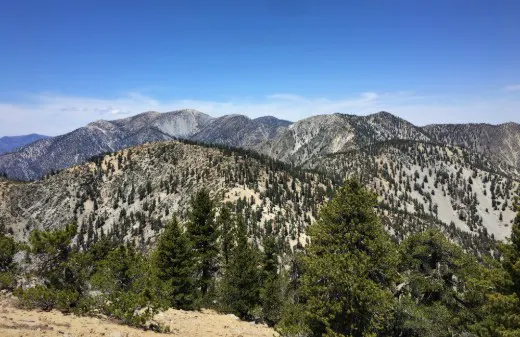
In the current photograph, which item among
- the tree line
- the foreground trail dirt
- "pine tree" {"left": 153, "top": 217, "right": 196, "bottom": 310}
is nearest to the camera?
the foreground trail dirt

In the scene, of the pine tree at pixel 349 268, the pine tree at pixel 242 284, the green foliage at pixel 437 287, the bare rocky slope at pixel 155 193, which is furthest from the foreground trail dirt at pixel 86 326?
the bare rocky slope at pixel 155 193

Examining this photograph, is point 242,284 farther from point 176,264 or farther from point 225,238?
point 225,238

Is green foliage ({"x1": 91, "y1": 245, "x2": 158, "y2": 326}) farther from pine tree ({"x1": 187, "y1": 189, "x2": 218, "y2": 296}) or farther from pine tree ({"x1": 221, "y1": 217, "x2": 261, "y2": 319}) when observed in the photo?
pine tree ({"x1": 221, "y1": 217, "x2": 261, "y2": 319})

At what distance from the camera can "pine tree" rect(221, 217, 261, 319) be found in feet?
120

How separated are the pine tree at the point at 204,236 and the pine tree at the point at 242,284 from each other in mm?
4046

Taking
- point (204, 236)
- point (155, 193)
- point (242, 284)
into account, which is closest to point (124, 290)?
point (242, 284)

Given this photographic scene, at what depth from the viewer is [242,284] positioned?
125 feet

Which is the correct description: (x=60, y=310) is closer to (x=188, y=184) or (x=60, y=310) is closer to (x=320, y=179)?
(x=188, y=184)

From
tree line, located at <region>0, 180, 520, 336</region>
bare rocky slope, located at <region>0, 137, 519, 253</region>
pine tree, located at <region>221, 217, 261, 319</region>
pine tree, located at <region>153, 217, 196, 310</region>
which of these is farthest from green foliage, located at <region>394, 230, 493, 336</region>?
bare rocky slope, located at <region>0, 137, 519, 253</region>

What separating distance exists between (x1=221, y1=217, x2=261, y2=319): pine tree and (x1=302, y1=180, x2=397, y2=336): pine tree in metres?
18.6

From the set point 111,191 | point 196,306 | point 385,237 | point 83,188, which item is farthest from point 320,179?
point 385,237

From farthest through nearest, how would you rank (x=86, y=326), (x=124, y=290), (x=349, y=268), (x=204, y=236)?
(x=204, y=236), (x=124, y=290), (x=86, y=326), (x=349, y=268)

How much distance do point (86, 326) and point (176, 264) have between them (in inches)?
708

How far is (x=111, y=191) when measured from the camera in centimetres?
16525
